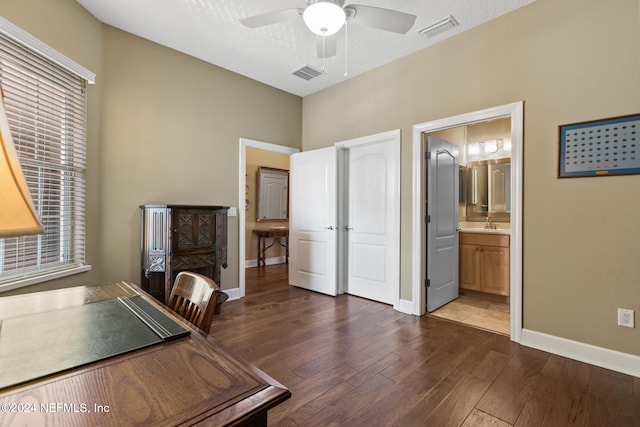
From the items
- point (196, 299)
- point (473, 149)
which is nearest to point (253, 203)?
point (473, 149)

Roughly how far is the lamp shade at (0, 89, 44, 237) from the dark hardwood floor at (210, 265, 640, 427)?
5.18 ft

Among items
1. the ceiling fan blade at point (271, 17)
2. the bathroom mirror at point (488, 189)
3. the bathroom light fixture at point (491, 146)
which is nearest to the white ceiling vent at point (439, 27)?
the ceiling fan blade at point (271, 17)

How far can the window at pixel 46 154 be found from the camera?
2.05 metres

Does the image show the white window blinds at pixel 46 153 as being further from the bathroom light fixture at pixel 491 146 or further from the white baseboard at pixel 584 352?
the bathroom light fixture at pixel 491 146

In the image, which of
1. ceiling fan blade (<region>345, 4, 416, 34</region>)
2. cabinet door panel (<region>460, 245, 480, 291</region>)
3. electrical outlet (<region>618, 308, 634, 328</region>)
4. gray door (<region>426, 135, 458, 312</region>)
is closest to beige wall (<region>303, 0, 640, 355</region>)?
electrical outlet (<region>618, 308, 634, 328</region>)

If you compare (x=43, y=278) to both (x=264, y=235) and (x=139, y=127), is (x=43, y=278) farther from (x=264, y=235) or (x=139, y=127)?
(x=264, y=235)

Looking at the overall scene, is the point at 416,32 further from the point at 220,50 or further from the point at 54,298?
the point at 54,298

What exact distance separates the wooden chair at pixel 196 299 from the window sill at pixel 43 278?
1.46 metres

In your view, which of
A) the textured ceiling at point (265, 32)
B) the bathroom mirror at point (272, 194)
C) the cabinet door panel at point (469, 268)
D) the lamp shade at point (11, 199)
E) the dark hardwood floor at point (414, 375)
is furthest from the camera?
the bathroom mirror at point (272, 194)

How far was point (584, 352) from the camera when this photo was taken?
230 centimetres

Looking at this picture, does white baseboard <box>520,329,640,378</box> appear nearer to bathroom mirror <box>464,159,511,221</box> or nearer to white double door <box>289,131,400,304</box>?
white double door <box>289,131,400,304</box>

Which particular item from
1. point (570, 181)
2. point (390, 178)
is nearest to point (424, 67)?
point (390, 178)

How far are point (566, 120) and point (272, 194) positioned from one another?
5262 mm

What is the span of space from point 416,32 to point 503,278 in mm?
3032
